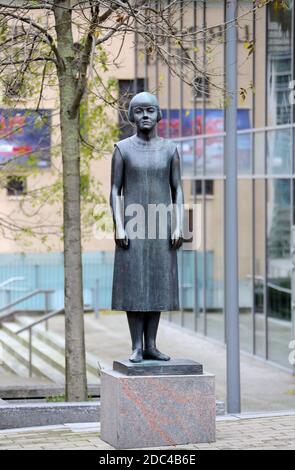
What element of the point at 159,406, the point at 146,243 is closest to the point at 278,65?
the point at 146,243

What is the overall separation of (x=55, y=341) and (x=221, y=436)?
A: 1324cm

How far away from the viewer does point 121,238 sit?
11.0 m

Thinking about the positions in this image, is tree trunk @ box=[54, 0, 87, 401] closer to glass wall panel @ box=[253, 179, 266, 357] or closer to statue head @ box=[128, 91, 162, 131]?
statue head @ box=[128, 91, 162, 131]

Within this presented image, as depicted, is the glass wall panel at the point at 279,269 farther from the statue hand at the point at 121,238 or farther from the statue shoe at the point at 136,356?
the statue hand at the point at 121,238

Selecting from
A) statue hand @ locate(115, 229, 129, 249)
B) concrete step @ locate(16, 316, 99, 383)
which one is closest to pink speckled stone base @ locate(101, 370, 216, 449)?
statue hand @ locate(115, 229, 129, 249)

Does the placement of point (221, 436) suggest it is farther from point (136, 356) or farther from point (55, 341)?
point (55, 341)

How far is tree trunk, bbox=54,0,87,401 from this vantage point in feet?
48.7

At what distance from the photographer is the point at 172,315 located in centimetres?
2938

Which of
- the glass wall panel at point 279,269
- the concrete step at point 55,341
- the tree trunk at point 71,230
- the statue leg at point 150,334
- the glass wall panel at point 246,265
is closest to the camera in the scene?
the statue leg at point 150,334

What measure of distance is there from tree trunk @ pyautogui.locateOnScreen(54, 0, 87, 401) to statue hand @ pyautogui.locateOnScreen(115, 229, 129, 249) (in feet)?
12.5

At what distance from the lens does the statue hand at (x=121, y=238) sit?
36.1 ft

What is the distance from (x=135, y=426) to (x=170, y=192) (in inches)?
88.1

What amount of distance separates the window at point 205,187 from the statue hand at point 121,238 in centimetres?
1574

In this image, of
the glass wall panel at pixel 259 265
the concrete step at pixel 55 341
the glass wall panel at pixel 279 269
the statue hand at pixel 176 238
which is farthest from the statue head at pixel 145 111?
the glass wall panel at pixel 259 265
